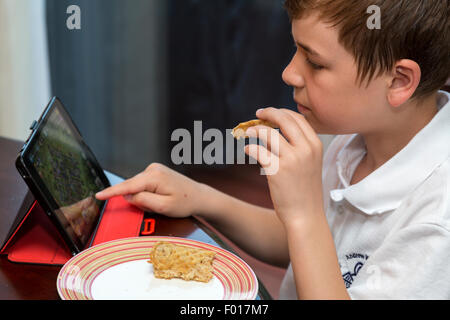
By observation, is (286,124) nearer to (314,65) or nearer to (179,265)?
(314,65)

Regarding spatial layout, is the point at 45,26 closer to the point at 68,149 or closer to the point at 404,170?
the point at 68,149

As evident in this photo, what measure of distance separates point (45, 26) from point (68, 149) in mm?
1412

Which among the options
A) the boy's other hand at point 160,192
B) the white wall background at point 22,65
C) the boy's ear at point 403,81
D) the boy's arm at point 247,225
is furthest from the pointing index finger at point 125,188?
the white wall background at point 22,65

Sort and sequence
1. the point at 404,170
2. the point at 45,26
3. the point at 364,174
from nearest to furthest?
the point at 404,170, the point at 364,174, the point at 45,26

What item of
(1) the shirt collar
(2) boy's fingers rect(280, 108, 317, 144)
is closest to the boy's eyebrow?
(2) boy's fingers rect(280, 108, 317, 144)

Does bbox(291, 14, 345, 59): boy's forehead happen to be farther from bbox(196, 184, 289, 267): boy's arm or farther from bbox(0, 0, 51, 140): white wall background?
bbox(0, 0, 51, 140): white wall background

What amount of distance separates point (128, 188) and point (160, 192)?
0.22 feet

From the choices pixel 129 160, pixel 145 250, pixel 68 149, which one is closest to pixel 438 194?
pixel 145 250

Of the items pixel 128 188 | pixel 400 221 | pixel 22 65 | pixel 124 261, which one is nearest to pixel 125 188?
pixel 128 188

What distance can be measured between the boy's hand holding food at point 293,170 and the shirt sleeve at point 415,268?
0.14m

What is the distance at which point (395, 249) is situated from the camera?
780 millimetres

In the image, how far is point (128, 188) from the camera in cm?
95

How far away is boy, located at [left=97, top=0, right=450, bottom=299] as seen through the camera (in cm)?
75

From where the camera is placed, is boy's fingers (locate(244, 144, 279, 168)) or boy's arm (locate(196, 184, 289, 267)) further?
boy's arm (locate(196, 184, 289, 267))
